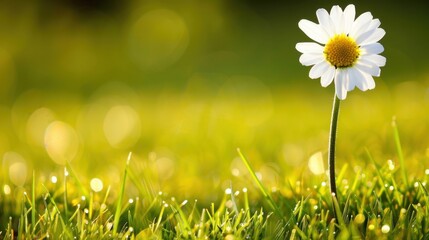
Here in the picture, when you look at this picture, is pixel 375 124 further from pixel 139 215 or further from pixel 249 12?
pixel 249 12

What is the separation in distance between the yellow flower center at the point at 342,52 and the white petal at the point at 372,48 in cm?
2

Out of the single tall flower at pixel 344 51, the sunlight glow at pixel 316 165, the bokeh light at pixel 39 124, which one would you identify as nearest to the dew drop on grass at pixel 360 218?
the single tall flower at pixel 344 51

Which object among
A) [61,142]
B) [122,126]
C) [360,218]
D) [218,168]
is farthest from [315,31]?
Answer: [122,126]

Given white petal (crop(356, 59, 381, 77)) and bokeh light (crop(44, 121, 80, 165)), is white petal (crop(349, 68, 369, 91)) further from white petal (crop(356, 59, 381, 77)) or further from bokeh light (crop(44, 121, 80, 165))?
bokeh light (crop(44, 121, 80, 165))

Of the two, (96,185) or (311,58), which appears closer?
(311,58)

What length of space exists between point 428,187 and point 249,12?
306 inches

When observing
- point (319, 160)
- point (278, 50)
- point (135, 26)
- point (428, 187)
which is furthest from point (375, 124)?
point (135, 26)

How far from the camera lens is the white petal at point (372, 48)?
1410 millimetres

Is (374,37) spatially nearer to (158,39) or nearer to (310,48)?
(310,48)

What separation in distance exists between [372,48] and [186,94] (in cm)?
470

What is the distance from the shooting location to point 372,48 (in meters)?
1.42

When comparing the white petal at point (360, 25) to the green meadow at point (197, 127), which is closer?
the white petal at point (360, 25)

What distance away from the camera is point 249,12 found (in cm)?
943

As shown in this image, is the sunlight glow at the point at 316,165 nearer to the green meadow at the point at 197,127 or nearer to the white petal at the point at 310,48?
the green meadow at the point at 197,127
